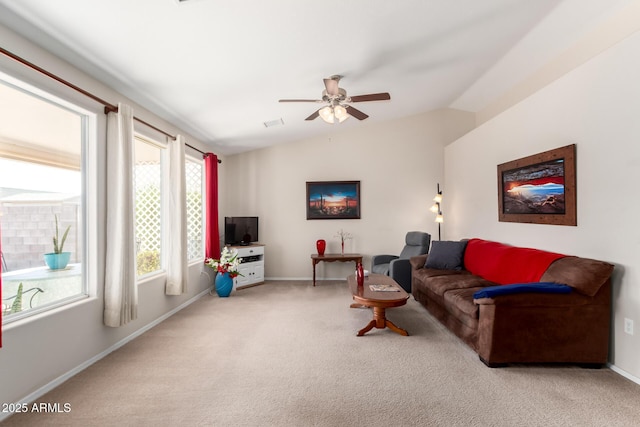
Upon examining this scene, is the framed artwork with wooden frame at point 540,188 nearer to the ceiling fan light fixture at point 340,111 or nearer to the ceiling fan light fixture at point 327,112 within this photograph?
the ceiling fan light fixture at point 340,111

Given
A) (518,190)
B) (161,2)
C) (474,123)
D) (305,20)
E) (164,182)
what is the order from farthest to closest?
(474,123)
(164,182)
(518,190)
(305,20)
(161,2)

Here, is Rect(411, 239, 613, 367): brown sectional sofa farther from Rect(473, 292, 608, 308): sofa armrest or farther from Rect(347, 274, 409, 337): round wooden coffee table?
Rect(347, 274, 409, 337): round wooden coffee table

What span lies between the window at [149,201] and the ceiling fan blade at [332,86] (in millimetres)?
2254

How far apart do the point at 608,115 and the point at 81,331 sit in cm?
473

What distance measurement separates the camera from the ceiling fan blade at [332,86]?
312cm

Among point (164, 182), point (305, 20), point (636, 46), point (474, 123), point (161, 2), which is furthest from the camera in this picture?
point (474, 123)

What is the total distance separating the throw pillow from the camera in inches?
179

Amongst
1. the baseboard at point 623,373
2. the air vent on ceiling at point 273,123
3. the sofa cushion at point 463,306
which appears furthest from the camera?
the air vent on ceiling at point 273,123

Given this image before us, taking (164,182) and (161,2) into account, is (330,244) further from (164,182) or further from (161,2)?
(161,2)

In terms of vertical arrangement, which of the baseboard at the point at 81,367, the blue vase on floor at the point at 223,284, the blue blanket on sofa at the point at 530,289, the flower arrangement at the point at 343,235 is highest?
the flower arrangement at the point at 343,235

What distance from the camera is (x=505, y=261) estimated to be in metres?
3.69

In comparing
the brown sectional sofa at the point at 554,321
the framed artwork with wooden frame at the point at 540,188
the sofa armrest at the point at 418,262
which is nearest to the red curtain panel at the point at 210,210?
the sofa armrest at the point at 418,262

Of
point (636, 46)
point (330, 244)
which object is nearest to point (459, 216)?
point (330, 244)

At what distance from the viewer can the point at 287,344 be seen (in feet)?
10.4
